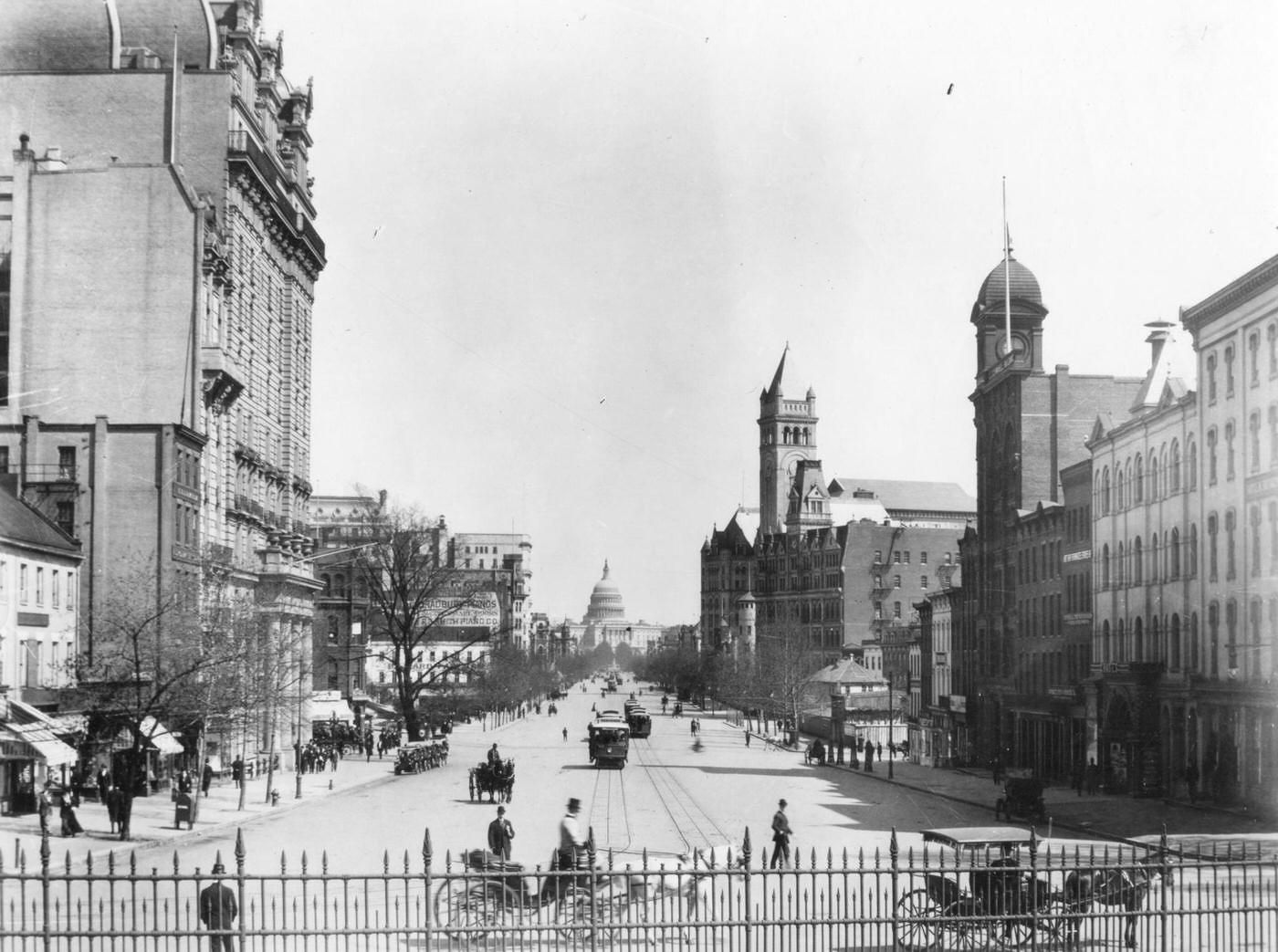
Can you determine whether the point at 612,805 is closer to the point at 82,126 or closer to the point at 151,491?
the point at 151,491

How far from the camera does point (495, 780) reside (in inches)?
2151

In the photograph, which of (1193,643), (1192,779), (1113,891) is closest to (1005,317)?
(1193,643)

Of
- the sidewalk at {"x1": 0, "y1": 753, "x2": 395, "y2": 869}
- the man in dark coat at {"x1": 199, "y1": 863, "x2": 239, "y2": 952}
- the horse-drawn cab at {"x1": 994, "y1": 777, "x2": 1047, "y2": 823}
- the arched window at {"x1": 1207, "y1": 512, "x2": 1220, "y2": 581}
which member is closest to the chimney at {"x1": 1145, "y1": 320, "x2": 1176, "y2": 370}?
the arched window at {"x1": 1207, "y1": 512, "x2": 1220, "y2": 581}

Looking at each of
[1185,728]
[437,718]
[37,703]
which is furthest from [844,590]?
[37,703]

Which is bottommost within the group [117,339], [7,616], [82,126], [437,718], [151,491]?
[437,718]

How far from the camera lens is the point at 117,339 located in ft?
214

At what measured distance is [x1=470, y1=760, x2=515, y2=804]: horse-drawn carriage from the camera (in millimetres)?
54656

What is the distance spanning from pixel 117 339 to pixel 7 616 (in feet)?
59.9

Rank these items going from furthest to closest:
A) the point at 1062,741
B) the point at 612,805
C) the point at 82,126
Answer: the point at 1062,741 < the point at 82,126 < the point at 612,805

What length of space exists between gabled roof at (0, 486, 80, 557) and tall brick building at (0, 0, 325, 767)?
178 centimetres

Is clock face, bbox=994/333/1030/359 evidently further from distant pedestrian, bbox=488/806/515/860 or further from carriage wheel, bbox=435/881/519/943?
carriage wheel, bbox=435/881/519/943

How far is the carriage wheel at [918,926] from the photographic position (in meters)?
22.3

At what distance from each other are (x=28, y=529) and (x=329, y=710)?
4061 centimetres

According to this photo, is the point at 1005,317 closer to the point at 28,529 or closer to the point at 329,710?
the point at 329,710
